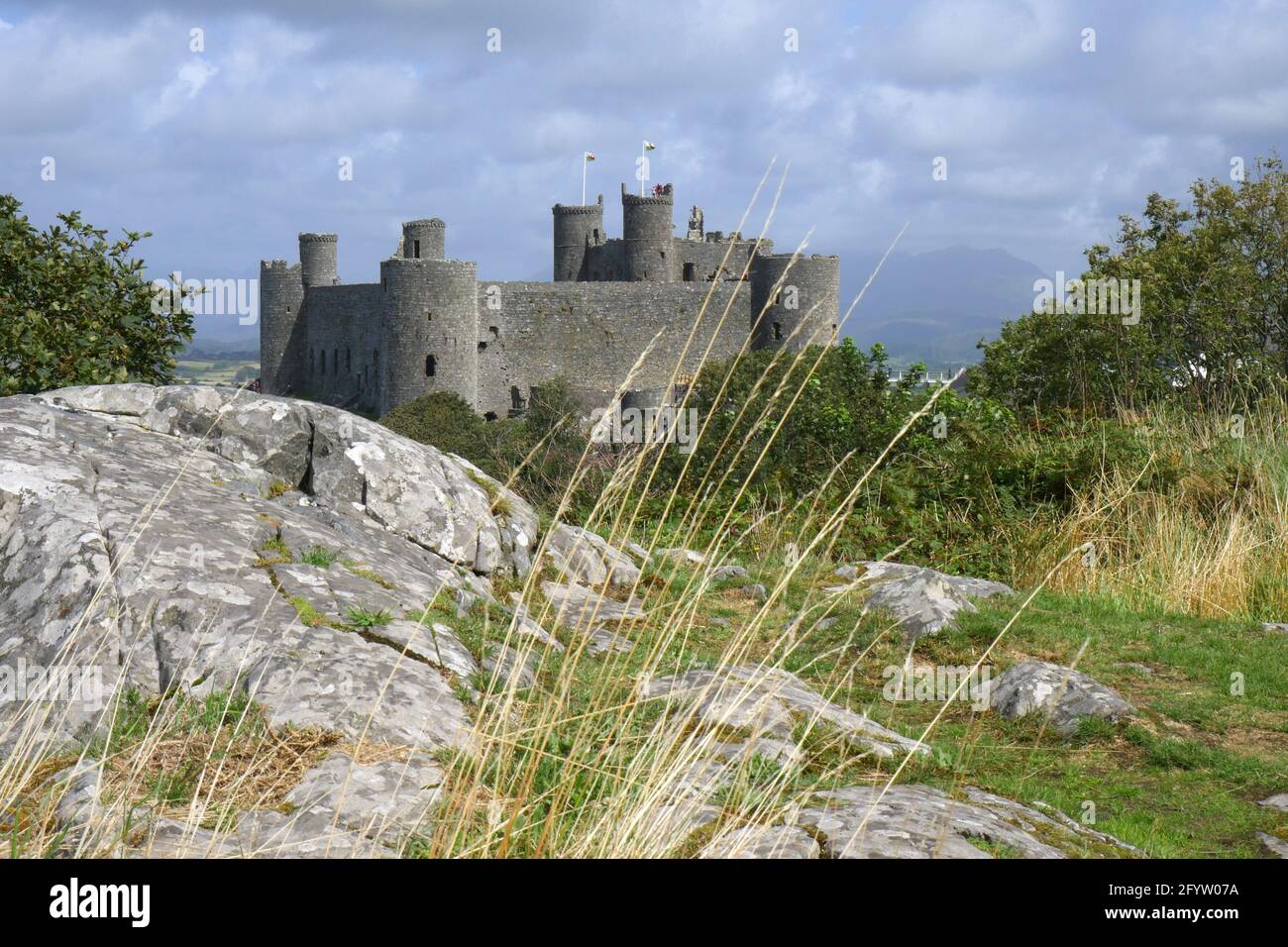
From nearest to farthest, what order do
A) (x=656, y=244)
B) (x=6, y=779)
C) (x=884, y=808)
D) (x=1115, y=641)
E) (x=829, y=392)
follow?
1. (x=6, y=779)
2. (x=884, y=808)
3. (x=1115, y=641)
4. (x=829, y=392)
5. (x=656, y=244)

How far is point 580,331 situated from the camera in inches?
1873

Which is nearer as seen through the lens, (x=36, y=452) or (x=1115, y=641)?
(x=36, y=452)

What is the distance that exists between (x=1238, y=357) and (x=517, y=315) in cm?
A: 3612

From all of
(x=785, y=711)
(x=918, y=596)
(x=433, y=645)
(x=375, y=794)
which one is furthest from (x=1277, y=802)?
(x=375, y=794)

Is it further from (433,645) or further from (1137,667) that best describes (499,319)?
(433,645)

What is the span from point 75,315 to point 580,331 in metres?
39.1

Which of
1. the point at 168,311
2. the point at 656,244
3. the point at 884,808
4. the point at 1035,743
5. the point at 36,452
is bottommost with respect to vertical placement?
the point at 1035,743

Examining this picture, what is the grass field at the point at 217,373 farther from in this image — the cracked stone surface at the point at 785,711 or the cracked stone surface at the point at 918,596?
the cracked stone surface at the point at 918,596

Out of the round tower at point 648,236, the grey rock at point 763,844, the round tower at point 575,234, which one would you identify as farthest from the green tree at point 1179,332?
the round tower at point 575,234

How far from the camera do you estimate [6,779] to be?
2.64m

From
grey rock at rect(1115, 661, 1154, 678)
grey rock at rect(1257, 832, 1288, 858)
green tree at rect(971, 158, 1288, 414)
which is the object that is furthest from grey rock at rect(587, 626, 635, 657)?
green tree at rect(971, 158, 1288, 414)

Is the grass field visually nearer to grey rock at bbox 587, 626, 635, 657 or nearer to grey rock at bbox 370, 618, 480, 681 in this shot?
grey rock at bbox 370, 618, 480, 681

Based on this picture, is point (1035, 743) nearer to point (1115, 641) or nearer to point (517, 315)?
point (1115, 641)

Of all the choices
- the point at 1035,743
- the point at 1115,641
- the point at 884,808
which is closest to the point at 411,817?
the point at 884,808
